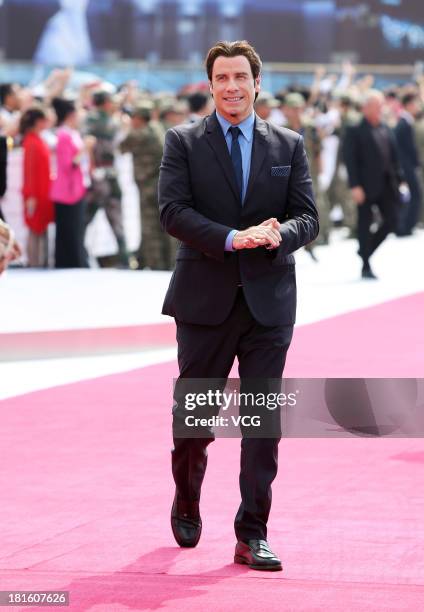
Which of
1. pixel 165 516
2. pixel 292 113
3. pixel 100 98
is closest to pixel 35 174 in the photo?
pixel 100 98

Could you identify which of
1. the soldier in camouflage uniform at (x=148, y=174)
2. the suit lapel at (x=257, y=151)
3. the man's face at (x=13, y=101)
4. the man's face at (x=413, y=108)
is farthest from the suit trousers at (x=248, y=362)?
the man's face at (x=413, y=108)

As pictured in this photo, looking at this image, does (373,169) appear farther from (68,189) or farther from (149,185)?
(68,189)

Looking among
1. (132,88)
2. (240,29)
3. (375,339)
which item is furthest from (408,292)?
(240,29)

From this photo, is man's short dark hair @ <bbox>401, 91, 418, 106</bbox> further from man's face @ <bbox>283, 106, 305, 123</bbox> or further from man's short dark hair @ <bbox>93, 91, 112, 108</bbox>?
man's short dark hair @ <bbox>93, 91, 112, 108</bbox>

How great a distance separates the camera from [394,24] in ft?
118

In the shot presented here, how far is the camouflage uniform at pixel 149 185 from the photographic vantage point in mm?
17859

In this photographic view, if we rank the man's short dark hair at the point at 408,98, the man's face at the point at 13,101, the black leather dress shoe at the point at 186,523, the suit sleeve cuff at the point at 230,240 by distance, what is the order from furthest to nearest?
the man's short dark hair at the point at 408,98, the man's face at the point at 13,101, the black leather dress shoe at the point at 186,523, the suit sleeve cuff at the point at 230,240

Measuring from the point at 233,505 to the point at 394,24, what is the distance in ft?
97.8

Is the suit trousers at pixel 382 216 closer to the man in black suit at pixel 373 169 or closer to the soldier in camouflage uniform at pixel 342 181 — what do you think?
the man in black suit at pixel 373 169

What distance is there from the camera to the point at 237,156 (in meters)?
6.14

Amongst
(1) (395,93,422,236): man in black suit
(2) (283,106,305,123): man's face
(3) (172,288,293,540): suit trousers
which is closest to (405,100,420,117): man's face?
(1) (395,93,422,236): man in black suit

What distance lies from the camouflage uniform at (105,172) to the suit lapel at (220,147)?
12081 millimetres

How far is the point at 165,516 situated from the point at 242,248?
4.95ft

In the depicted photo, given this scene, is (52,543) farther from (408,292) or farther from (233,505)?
(408,292)
